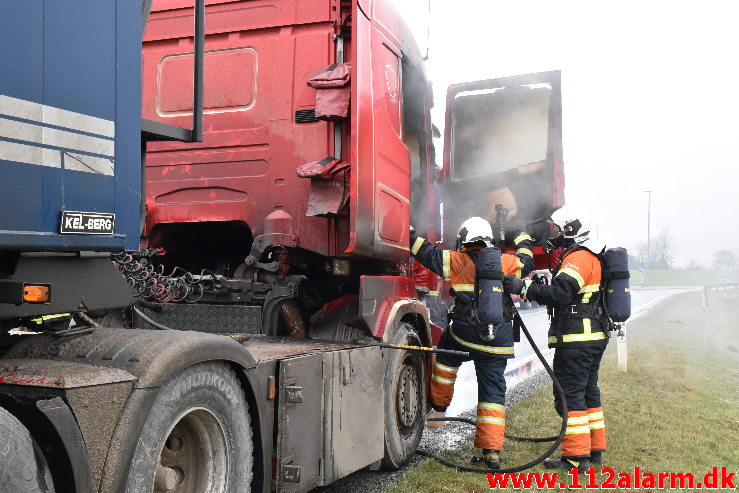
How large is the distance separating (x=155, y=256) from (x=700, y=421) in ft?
18.8

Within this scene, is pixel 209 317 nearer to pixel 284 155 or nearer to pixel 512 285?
pixel 284 155

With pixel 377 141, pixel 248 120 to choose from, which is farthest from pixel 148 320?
pixel 377 141

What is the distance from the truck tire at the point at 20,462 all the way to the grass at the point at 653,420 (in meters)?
2.99

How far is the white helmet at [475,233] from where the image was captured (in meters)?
5.71

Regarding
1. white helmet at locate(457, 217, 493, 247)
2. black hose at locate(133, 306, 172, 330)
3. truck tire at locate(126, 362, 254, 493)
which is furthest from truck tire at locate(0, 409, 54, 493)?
white helmet at locate(457, 217, 493, 247)

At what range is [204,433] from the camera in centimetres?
296

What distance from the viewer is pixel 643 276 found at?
219 ft

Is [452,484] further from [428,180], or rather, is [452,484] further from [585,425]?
[428,180]

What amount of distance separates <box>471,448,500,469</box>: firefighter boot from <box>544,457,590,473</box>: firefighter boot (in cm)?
41

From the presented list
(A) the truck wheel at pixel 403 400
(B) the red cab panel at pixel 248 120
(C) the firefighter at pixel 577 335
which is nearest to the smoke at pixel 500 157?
(C) the firefighter at pixel 577 335

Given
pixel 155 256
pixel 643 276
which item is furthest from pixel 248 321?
pixel 643 276

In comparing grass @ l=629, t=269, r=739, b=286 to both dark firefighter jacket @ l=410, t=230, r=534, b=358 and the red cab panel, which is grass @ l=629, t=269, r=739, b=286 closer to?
dark firefighter jacket @ l=410, t=230, r=534, b=358

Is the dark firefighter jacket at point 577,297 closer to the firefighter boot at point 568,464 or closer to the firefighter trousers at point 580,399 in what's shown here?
the firefighter trousers at point 580,399

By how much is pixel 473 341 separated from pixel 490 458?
2.92ft
